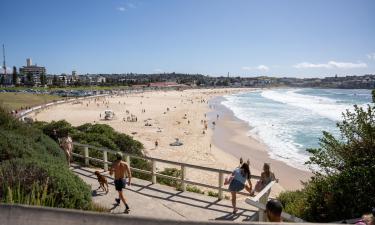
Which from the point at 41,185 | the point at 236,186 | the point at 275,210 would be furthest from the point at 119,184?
the point at 275,210

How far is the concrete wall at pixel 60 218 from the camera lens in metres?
2.32

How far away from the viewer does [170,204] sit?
6730mm

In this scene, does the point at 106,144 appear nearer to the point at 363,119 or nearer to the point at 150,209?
the point at 150,209

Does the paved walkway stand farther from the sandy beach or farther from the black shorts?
the sandy beach

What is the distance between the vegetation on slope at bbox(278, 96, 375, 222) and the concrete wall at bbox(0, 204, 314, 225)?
105 inches

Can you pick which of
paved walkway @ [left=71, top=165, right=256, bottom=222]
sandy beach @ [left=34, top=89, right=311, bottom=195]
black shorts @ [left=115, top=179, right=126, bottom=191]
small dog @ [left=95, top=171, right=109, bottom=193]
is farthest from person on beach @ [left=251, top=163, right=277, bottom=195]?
sandy beach @ [left=34, top=89, right=311, bottom=195]

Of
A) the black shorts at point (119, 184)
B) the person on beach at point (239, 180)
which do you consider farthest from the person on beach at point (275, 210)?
the black shorts at point (119, 184)

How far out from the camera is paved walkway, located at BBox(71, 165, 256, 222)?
6203mm

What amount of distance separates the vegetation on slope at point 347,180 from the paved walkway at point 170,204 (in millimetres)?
1153

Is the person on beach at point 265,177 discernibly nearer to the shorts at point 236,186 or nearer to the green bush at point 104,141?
the shorts at point 236,186

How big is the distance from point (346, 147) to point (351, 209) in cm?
157

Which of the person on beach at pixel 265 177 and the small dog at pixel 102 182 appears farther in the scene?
the small dog at pixel 102 182

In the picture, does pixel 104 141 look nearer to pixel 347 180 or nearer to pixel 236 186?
pixel 236 186

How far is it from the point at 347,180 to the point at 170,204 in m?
3.36
